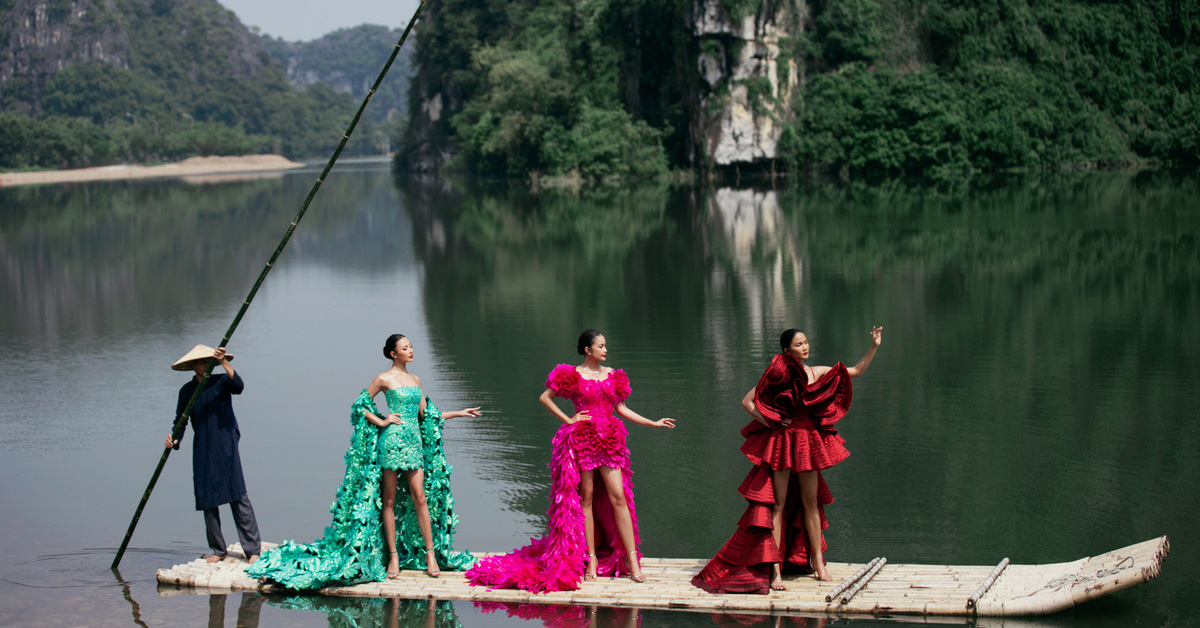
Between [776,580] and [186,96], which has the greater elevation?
[186,96]

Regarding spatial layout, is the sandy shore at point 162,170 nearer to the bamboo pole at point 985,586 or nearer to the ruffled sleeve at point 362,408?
the ruffled sleeve at point 362,408

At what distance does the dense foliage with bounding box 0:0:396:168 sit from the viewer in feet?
419

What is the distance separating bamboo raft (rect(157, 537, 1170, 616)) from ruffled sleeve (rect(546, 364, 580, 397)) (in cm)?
119

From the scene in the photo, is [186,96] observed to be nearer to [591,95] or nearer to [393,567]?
[591,95]

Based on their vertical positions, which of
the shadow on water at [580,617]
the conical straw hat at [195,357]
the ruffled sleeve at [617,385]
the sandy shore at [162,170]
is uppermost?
the sandy shore at [162,170]

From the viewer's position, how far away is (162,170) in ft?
358

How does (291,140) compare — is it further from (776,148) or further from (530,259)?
(530,259)

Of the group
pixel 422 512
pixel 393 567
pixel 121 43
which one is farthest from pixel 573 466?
pixel 121 43

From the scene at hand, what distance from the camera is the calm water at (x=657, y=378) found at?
333 inches

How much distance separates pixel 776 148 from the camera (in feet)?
196

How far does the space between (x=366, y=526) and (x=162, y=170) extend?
110413 millimetres

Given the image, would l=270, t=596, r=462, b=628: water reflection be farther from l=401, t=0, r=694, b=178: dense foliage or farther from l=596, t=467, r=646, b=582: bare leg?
l=401, t=0, r=694, b=178: dense foliage

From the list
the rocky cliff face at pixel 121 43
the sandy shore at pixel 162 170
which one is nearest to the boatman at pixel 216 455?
the sandy shore at pixel 162 170

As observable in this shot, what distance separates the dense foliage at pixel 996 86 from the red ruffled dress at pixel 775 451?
173 feet
